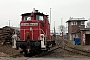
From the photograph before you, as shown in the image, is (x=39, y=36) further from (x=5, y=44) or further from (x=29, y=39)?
(x=5, y=44)

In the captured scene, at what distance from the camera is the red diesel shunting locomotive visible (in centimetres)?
1351

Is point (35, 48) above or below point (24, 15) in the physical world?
below

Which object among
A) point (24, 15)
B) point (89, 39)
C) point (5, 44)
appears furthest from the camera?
point (89, 39)

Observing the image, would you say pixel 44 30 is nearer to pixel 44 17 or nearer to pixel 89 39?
pixel 44 17

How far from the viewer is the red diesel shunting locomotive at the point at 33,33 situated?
1351 centimetres

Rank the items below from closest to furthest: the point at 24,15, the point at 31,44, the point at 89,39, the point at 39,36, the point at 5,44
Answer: the point at 31,44 → the point at 39,36 → the point at 24,15 → the point at 5,44 → the point at 89,39

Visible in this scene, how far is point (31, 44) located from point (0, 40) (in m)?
8.49

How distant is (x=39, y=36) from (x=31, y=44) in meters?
1.19

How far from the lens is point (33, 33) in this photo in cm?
1464

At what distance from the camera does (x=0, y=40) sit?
20922 mm

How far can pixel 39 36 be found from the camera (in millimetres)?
14383

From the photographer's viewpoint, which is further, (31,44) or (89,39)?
(89,39)

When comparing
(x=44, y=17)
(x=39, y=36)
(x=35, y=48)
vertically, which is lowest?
(x=35, y=48)

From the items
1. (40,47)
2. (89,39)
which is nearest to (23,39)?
(40,47)
